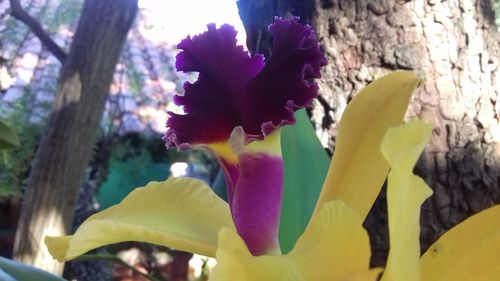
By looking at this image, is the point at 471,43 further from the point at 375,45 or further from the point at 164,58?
the point at 164,58

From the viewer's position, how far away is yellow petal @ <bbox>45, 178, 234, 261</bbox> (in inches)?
16.4

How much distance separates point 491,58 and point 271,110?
611mm

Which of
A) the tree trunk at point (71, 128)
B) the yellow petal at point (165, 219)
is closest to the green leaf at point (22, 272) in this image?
the yellow petal at point (165, 219)

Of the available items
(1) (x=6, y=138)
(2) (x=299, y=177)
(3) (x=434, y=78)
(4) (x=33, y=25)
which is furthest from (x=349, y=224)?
(4) (x=33, y=25)

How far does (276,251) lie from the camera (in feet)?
1.55

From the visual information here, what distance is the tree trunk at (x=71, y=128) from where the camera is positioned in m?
1.72

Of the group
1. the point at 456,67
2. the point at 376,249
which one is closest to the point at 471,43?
the point at 456,67

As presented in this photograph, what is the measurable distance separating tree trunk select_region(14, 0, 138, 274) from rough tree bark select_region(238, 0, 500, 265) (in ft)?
2.98

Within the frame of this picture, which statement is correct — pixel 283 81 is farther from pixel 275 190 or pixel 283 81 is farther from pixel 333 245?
pixel 333 245

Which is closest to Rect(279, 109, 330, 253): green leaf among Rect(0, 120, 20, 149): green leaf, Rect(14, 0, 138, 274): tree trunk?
Rect(0, 120, 20, 149): green leaf

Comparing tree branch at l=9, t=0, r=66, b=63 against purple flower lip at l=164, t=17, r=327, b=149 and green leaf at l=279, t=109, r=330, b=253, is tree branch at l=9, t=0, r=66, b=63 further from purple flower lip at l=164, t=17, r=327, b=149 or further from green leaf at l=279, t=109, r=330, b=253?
purple flower lip at l=164, t=17, r=327, b=149

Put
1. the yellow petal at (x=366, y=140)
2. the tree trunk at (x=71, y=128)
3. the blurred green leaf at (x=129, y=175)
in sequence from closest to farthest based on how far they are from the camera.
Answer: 1. the yellow petal at (x=366, y=140)
2. the tree trunk at (x=71, y=128)
3. the blurred green leaf at (x=129, y=175)

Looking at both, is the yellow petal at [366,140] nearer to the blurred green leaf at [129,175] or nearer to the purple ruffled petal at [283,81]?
the purple ruffled petal at [283,81]

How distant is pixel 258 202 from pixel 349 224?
0.14 metres
